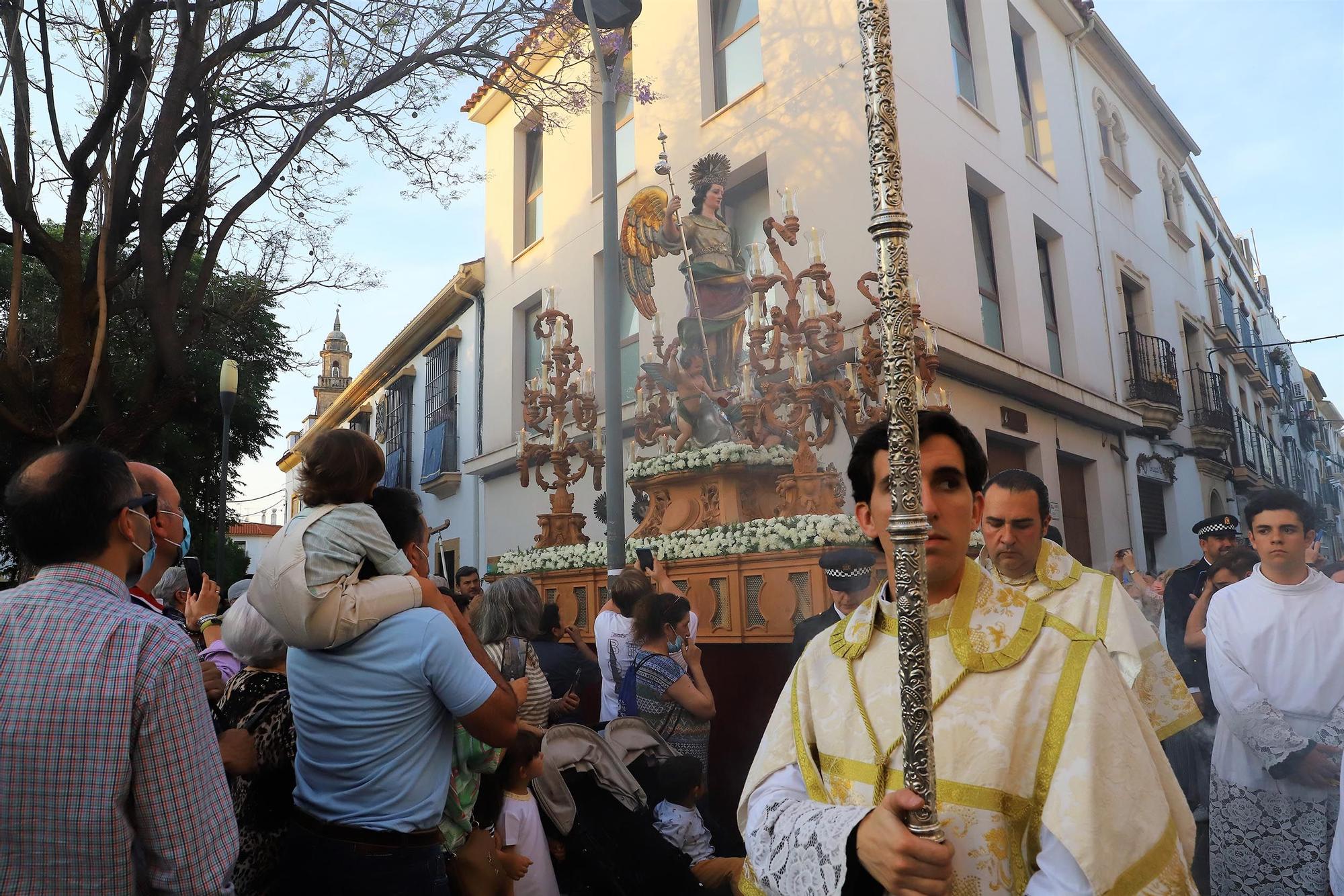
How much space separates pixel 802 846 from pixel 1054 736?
41 centimetres

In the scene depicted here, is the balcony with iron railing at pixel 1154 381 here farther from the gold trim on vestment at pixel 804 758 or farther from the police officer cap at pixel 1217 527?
the gold trim on vestment at pixel 804 758

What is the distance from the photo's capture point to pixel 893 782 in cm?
133

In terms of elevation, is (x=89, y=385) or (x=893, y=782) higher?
(x=89, y=385)

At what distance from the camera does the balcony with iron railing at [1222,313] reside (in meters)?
5.96

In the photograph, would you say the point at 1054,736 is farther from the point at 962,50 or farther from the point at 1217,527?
the point at 962,50

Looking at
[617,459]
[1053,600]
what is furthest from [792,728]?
Answer: [617,459]

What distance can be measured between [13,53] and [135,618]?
5535 mm

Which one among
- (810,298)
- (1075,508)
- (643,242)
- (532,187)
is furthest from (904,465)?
(532,187)

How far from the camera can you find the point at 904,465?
45.6 inches

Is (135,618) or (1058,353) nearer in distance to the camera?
(135,618)

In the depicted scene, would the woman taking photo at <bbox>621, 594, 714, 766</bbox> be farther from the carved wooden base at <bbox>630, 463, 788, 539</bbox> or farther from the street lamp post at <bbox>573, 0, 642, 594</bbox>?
the carved wooden base at <bbox>630, 463, 788, 539</bbox>

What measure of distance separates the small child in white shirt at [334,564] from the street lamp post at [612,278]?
10.6 ft

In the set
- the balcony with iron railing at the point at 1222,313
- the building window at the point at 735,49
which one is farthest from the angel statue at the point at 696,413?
the balcony with iron railing at the point at 1222,313

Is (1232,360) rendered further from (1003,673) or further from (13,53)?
(13,53)
